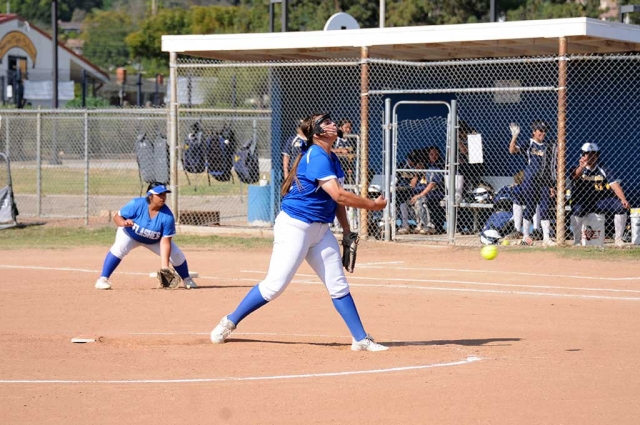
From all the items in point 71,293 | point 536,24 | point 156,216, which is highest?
point 536,24

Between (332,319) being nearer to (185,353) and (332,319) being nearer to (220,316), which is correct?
(220,316)

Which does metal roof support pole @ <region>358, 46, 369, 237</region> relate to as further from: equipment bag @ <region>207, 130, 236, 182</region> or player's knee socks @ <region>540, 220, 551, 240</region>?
equipment bag @ <region>207, 130, 236, 182</region>

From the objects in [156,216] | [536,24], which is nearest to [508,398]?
[156,216]

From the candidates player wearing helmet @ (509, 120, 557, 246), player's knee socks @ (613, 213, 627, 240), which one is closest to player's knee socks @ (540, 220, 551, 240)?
player wearing helmet @ (509, 120, 557, 246)

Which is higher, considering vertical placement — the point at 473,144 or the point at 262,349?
the point at 473,144

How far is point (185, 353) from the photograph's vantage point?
835 centimetres

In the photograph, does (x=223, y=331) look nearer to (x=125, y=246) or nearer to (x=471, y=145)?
(x=125, y=246)

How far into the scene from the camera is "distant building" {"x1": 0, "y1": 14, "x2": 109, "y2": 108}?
47934mm

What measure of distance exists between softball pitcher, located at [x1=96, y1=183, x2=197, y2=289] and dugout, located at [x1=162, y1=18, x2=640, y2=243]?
5.65 metres

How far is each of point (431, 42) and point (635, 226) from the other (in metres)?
4.48

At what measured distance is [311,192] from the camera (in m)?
8.09

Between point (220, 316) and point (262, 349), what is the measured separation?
77.7 inches

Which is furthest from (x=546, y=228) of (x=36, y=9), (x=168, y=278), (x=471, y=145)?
(x=36, y=9)

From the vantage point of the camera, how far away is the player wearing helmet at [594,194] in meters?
16.0
